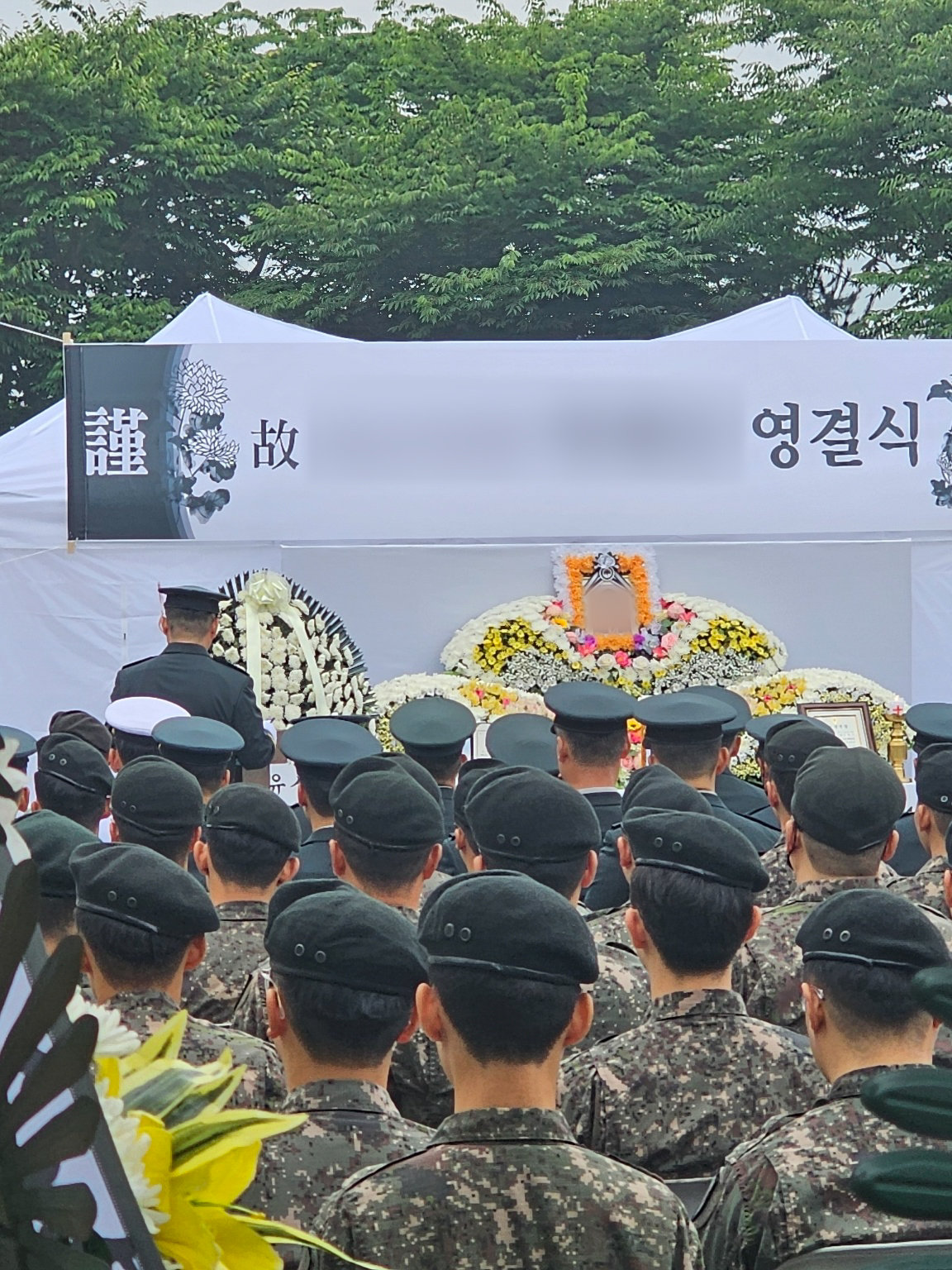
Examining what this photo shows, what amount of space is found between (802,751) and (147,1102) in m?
3.88

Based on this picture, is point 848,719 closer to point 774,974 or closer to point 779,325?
point 779,325

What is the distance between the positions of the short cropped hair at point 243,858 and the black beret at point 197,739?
1513 mm

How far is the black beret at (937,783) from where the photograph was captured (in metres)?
4.29

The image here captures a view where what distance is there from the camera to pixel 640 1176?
1942 mm

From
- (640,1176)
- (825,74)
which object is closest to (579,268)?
(825,74)

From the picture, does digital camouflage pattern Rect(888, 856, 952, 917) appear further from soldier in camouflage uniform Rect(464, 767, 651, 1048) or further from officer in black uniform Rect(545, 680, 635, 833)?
officer in black uniform Rect(545, 680, 635, 833)

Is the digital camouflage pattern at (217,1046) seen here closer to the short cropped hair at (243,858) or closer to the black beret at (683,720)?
the short cropped hair at (243,858)

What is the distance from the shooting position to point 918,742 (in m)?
5.66

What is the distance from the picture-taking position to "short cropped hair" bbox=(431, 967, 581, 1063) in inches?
80.3

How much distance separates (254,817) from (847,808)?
126 cm

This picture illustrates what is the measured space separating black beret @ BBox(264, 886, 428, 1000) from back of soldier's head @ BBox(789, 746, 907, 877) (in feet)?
4.57

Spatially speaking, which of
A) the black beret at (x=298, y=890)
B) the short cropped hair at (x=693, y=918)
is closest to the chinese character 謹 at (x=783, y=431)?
the short cropped hair at (x=693, y=918)

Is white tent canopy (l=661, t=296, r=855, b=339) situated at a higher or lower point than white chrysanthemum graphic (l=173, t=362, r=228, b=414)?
higher

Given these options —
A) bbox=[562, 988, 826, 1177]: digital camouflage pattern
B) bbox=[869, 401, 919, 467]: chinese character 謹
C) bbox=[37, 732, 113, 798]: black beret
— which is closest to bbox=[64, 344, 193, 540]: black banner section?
bbox=[869, 401, 919, 467]: chinese character 謹
